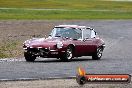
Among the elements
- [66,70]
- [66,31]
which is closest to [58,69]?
[66,70]

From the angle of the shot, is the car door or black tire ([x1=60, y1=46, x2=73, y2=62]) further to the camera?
the car door

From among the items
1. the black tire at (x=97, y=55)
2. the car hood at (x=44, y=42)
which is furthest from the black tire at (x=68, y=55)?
the black tire at (x=97, y=55)

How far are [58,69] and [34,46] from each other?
3.57m

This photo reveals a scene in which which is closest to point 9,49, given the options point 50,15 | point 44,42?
point 44,42

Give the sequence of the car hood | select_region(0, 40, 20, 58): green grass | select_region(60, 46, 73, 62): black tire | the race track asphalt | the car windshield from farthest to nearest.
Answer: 1. select_region(0, 40, 20, 58): green grass
2. the car windshield
3. select_region(60, 46, 73, 62): black tire
4. the car hood
5. the race track asphalt

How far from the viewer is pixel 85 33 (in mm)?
25047

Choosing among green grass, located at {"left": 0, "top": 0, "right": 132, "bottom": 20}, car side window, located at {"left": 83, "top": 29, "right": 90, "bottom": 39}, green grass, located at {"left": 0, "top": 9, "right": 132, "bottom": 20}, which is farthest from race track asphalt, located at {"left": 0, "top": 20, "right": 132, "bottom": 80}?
green grass, located at {"left": 0, "top": 0, "right": 132, "bottom": 20}

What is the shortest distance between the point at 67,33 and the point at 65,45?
4.22 feet

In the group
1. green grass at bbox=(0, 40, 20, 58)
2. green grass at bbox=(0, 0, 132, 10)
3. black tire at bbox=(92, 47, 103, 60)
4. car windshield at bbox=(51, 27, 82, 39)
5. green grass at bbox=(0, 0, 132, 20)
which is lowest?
green grass at bbox=(0, 0, 132, 10)

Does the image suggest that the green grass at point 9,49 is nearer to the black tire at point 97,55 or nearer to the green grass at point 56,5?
the black tire at point 97,55

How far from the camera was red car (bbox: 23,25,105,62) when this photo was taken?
75.0 ft

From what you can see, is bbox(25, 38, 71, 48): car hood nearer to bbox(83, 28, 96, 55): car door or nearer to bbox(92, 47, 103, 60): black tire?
bbox(83, 28, 96, 55): car door

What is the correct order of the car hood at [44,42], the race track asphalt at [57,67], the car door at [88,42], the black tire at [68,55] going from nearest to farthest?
1. the race track asphalt at [57,67]
2. the car hood at [44,42]
3. the black tire at [68,55]
4. the car door at [88,42]

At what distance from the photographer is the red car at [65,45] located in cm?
2288
